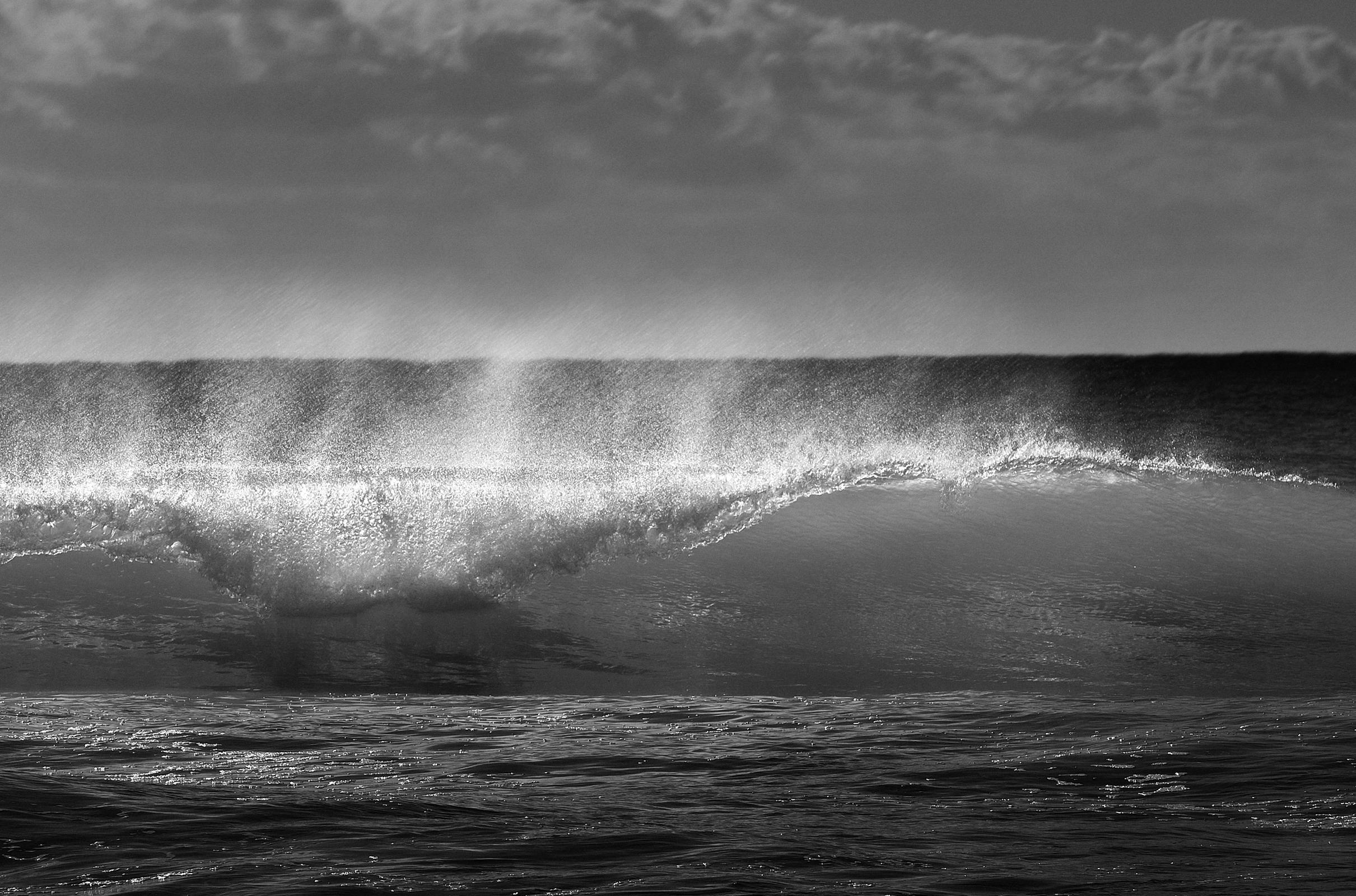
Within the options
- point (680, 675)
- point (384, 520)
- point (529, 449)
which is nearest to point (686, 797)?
point (680, 675)

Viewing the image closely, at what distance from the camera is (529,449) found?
679 inches

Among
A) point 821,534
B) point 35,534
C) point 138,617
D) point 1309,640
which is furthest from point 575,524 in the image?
point 1309,640

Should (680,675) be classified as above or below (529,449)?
below

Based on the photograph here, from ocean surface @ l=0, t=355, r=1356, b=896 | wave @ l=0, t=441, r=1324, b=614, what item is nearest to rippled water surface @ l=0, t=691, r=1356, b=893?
ocean surface @ l=0, t=355, r=1356, b=896

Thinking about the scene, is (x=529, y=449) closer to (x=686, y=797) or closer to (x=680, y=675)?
(x=680, y=675)

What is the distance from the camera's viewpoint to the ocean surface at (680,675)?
12.9ft

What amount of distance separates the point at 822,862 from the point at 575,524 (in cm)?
596

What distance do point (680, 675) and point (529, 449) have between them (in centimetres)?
1016

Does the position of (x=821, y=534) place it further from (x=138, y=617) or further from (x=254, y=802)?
(x=254, y=802)

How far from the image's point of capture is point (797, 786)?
462cm

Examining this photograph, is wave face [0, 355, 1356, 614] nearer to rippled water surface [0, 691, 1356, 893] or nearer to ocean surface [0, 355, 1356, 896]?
ocean surface [0, 355, 1356, 896]

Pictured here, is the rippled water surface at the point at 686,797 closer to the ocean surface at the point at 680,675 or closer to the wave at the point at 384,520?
the ocean surface at the point at 680,675

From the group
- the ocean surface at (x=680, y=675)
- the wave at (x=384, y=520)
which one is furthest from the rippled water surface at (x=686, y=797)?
the wave at (x=384, y=520)

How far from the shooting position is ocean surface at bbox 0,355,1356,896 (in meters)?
3.94
